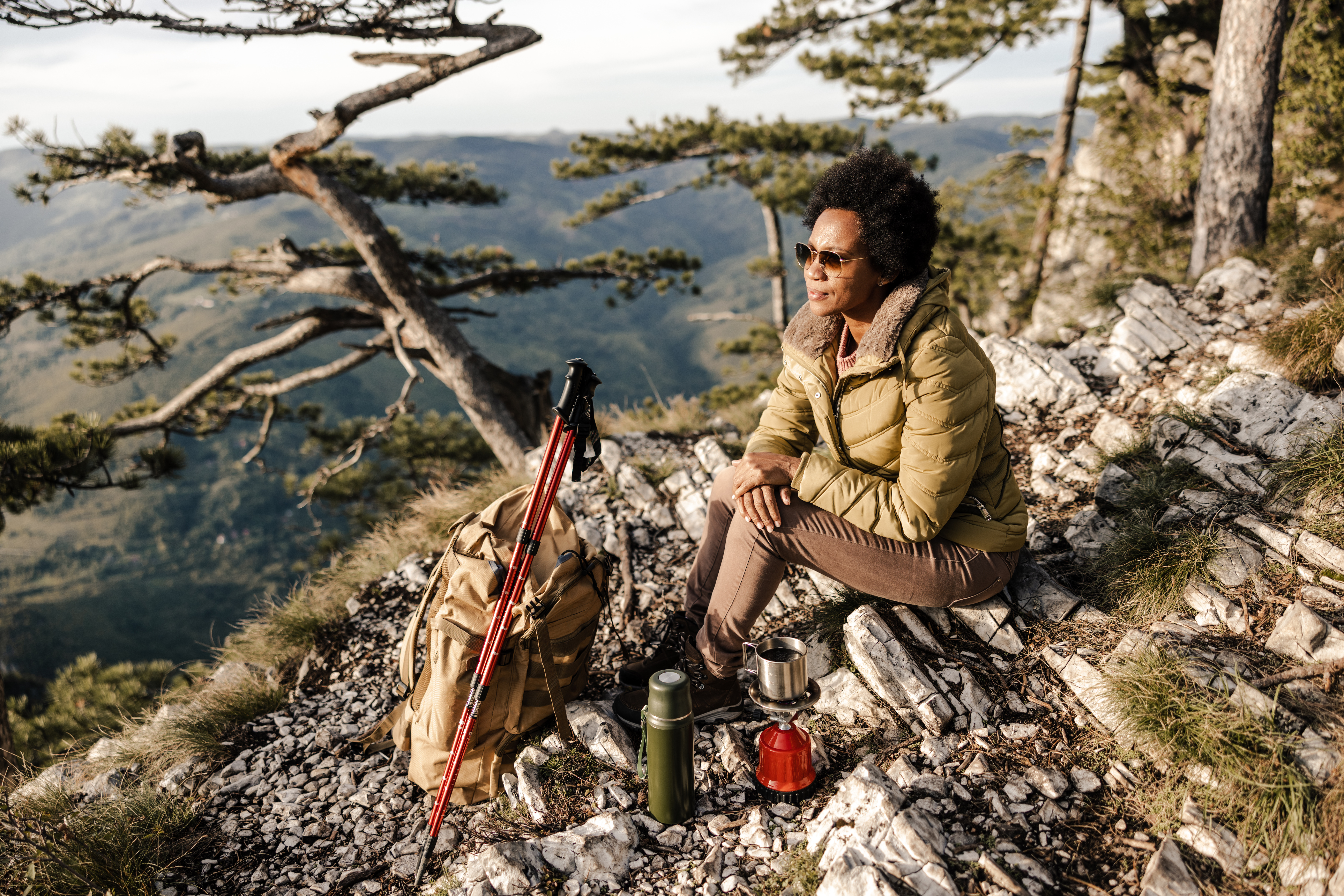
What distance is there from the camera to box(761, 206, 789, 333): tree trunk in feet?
53.6

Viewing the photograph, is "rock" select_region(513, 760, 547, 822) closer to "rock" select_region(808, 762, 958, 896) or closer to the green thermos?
the green thermos

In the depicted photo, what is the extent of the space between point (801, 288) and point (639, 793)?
33.5 metres

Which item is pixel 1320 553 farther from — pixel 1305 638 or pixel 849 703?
pixel 849 703

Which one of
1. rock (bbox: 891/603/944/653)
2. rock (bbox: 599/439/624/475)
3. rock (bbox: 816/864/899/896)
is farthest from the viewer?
rock (bbox: 599/439/624/475)

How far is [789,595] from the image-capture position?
157 inches

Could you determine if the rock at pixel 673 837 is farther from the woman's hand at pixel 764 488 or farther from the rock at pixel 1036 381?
the rock at pixel 1036 381

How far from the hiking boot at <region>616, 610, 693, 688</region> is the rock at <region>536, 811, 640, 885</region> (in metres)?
0.68

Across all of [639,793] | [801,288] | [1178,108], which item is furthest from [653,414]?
[801,288]

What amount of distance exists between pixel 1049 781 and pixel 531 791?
211cm

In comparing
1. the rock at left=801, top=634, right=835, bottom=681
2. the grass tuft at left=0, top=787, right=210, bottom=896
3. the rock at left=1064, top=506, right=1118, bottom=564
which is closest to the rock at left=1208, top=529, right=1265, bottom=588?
the rock at left=1064, top=506, right=1118, bottom=564

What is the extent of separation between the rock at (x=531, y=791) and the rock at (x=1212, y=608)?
2.96 metres

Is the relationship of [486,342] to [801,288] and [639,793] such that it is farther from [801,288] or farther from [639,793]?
[639,793]

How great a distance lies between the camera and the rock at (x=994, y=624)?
10.4ft

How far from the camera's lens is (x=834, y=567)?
2922 mm
